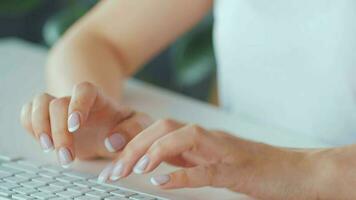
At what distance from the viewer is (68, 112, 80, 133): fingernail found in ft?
2.84

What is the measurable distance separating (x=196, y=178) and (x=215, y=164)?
0.03 metres

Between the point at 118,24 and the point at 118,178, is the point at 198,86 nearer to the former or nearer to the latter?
the point at 118,24

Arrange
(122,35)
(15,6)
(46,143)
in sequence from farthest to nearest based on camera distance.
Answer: (15,6), (122,35), (46,143)

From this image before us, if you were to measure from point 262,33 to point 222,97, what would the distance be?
0.18m

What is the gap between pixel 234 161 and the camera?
827 mm

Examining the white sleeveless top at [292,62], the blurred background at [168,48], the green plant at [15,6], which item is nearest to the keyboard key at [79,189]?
the white sleeveless top at [292,62]

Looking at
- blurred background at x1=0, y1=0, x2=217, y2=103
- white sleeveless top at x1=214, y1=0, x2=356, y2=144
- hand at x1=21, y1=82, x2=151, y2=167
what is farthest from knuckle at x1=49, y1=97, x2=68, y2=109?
blurred background at x1=0, y1=0, x2=217, y2=103

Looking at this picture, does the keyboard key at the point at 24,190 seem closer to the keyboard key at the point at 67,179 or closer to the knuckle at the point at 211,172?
the keyboard key at the point at 67,179

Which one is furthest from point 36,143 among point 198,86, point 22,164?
point 198,86

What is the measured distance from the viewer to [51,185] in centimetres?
83

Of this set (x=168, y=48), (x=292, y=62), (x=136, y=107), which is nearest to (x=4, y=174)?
(x=136, y=107)

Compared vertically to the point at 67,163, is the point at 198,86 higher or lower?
lower

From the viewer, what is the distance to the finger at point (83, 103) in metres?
0.87

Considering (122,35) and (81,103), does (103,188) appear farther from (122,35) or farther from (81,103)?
(122,35)
